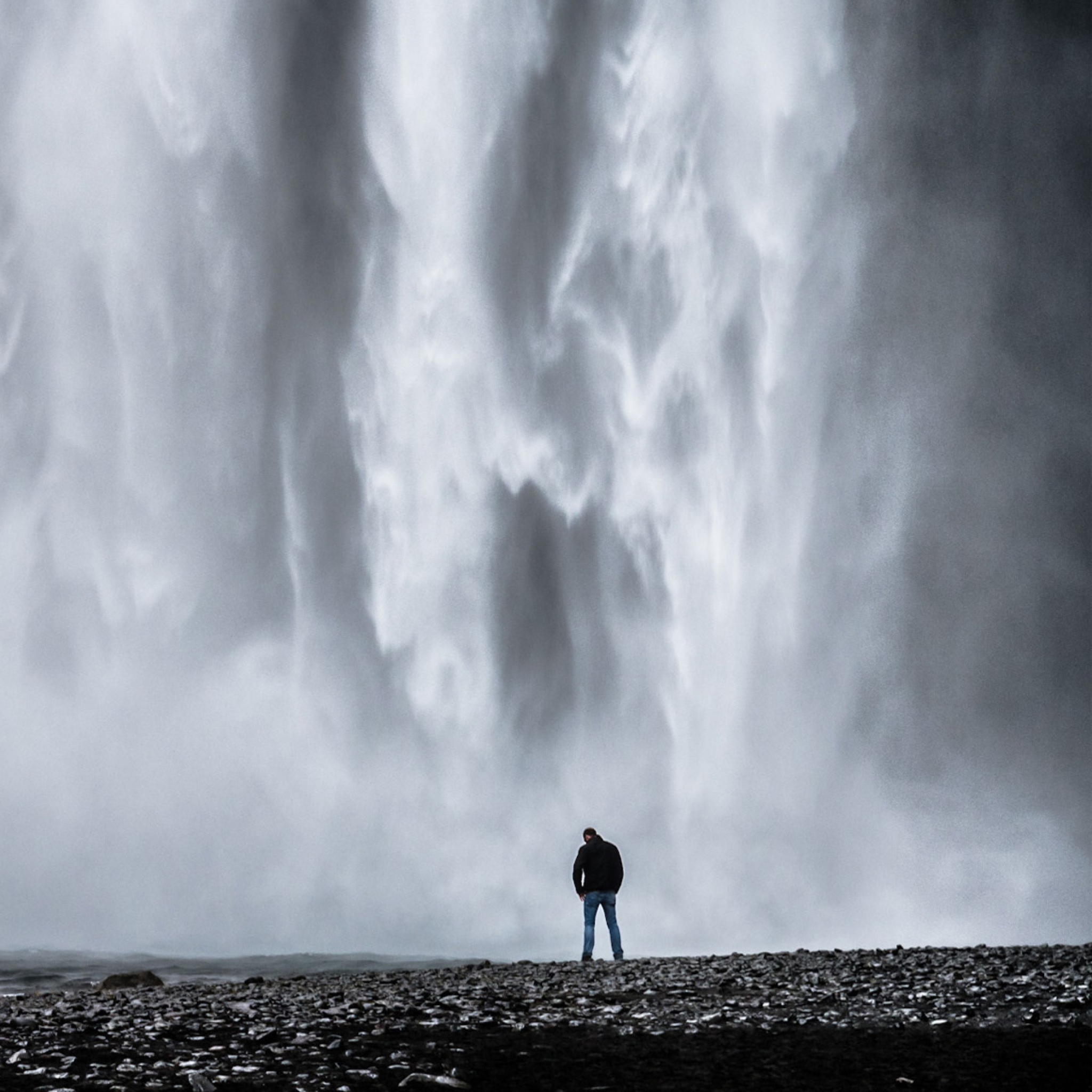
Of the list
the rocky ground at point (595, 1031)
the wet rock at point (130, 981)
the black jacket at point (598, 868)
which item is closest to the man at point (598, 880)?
the black jacket at point (598, 868)

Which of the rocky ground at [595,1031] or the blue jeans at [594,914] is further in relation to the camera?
the blue jeans at [594,914]

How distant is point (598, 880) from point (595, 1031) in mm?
7732

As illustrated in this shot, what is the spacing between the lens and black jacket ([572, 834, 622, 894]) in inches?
754

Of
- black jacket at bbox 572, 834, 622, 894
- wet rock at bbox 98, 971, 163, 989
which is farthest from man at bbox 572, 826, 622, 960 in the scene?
wet rock at bbox 98, 971, 163, 989

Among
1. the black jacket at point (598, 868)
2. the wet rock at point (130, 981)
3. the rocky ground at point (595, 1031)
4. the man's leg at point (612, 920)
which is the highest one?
the black jacket at point (598, 868)

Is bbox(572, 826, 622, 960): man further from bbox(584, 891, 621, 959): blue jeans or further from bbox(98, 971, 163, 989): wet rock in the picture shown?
bbox(98, 971, 163, 989): wet rock

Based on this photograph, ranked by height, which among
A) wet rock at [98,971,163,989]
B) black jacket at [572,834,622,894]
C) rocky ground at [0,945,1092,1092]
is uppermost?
black jacket at [572,834,622,894]

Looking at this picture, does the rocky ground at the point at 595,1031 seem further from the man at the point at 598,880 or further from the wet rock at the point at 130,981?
the wet rock at the point at 130,981

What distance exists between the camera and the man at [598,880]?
19.2m

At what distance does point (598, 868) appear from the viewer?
19156mm

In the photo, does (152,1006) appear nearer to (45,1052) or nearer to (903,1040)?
(45,1052)

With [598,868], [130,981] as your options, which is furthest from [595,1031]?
[130,981]

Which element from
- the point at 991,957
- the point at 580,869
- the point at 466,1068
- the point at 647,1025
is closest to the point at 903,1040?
the point at 647,1025

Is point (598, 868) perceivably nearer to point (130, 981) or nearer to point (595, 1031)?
point (595, 1031)
